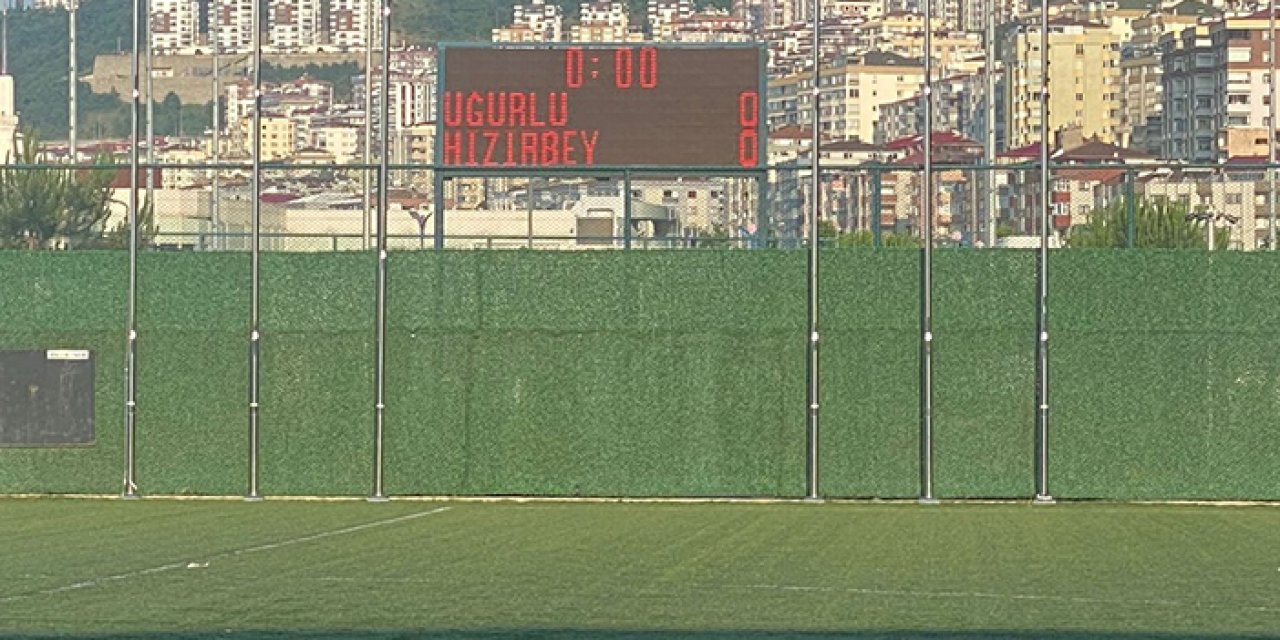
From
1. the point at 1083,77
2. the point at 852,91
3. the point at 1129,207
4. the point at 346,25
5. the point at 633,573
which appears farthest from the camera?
the point at 1083,77

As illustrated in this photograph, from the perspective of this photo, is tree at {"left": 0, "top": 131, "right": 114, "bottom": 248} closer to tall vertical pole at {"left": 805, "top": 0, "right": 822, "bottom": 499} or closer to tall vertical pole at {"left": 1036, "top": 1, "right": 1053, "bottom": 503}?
tall vertical pole at {"left": 805, "top": 0, "right": 822, "bottom": 499}

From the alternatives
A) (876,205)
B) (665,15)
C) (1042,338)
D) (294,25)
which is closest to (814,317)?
(876,205)

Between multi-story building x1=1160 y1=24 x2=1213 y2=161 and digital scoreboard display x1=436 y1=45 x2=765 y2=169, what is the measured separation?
4941cm

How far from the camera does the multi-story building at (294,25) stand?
134 ft

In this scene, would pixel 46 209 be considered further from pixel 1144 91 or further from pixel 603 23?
pixel 1144 91

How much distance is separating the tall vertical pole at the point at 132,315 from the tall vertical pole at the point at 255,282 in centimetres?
120

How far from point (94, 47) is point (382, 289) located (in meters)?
20.9

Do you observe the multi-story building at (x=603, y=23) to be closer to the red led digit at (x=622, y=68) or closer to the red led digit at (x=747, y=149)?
the red led digit at (x=622, y=68)

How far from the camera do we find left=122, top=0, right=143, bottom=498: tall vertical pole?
25.9m

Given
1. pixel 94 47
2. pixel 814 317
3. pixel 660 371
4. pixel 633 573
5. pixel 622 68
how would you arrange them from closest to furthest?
pixel 633 573
pixel 622 68
pixel 814 317
pixel 660 371
pixel 94 47

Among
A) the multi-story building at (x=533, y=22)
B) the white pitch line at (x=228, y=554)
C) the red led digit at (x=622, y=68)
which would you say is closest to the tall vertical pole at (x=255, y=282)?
the white pitch line at (x=228, y=554)

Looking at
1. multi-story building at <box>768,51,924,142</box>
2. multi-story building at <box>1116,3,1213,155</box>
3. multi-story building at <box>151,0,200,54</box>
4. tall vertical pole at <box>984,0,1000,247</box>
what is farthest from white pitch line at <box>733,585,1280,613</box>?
multi-story building at <box>1116,3,1213,155</box>

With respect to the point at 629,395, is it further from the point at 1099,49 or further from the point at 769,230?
the point at 1099,49

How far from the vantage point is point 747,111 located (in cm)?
2578
